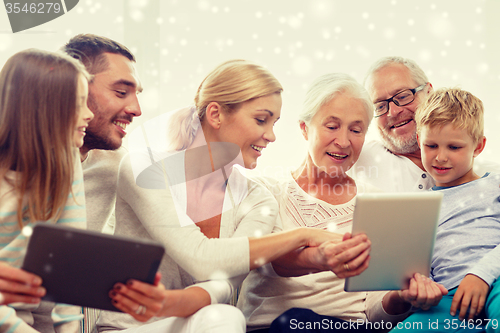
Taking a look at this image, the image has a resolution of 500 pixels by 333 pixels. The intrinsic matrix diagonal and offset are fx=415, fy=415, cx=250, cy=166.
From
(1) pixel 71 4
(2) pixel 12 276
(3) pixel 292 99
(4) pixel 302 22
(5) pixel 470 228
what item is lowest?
(5) pixel 470 228

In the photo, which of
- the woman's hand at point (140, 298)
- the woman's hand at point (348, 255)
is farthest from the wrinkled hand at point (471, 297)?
the woman's hand at point (140, 298)

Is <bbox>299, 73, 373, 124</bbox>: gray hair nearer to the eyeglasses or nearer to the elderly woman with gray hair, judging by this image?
the elderly woman with gray hair

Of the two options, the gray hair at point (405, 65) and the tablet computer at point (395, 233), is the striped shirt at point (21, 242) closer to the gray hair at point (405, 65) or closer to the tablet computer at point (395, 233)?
the tablet computer at point (395, 233)

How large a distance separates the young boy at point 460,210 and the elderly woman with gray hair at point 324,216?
0.11 m

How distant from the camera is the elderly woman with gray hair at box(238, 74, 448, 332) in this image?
124 centimetres

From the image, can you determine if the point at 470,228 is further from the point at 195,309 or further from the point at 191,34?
the point at 191,34

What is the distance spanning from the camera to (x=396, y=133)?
5.72 ft

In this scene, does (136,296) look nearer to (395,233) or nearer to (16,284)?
(16,284)

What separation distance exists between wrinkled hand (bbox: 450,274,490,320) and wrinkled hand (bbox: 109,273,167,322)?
834mm

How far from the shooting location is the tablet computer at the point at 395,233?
3.49 ft

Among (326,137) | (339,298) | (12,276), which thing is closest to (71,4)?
(326,137)

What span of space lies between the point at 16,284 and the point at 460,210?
1353mm

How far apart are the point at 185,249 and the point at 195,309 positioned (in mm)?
155

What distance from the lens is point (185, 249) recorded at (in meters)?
1.10
